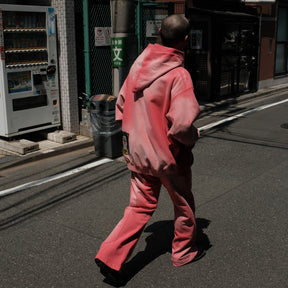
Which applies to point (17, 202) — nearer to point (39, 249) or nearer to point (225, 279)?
point (39, 249)

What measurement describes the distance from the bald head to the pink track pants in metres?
1.03

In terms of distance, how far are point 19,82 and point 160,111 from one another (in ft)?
15.9

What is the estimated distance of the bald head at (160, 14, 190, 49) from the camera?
3339mm

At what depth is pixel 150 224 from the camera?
471cm

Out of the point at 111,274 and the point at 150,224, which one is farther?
the point at 150,224

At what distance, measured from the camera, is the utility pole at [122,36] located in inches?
249

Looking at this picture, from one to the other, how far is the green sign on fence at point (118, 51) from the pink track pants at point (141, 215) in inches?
141

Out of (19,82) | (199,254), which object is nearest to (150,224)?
(199,254)

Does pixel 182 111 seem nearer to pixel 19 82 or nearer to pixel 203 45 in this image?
pixel 19 82

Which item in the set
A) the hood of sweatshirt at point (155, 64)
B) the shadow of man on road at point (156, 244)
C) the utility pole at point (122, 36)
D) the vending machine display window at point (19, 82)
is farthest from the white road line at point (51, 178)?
the hood of sweatshirt at point (155, 64)

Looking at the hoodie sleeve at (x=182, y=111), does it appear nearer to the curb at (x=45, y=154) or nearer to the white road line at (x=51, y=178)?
the white road line at (x=51, y=178)

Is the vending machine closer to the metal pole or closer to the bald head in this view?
the metal pole

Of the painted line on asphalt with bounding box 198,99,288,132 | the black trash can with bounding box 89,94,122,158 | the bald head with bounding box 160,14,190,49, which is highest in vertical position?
the bald head with bounding box 160,14,190,49

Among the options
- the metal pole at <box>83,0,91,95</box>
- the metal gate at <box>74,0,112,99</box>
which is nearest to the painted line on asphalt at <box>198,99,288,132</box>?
the metal gate at <box>74,0,112,99</box>
